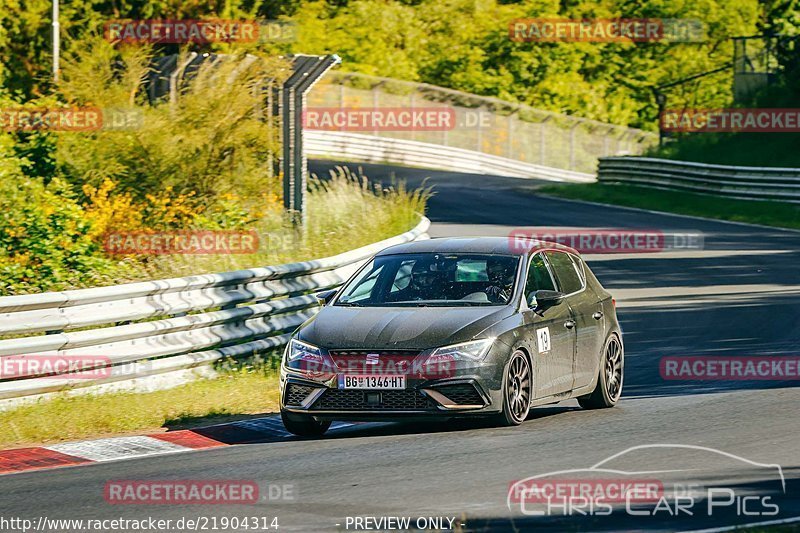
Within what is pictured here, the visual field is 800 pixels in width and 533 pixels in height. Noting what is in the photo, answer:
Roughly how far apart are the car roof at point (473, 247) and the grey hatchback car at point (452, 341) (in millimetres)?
12

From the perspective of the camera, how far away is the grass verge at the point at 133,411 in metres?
11.0

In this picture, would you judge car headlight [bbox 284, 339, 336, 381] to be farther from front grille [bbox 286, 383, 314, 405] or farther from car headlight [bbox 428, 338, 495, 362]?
car headlight [bbox 428, 338, 495, 362]

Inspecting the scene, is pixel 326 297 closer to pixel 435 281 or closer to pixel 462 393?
pixel 435 281

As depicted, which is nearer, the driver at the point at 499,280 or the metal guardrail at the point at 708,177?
the driver at the point at 499,280

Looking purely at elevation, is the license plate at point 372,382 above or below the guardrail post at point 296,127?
below

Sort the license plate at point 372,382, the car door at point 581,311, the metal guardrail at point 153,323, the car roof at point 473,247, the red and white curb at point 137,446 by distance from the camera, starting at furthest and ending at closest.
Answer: the car door at point 581,311 → the car roof at point 473,247 → the metal guardrail at point 153,323 → the license plate at point 372,382 → the red and white curb at point 137,446

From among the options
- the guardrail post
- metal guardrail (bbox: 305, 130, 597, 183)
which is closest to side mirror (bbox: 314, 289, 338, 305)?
the guardrail post

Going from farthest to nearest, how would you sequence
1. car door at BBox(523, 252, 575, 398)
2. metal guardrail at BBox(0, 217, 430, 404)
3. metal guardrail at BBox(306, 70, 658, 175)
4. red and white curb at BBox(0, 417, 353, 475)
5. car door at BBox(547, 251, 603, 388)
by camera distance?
metal guardrail at BBox(306, 70, 658, 175)
car door at BBox(547, 251, 603, 388)
metal guardrail at BBox(0, 217, 430, 404)
car door at BBox(523, 252, 575, 398)
red and white curb at BBox(0, 417, 353, 475)

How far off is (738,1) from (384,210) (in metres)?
57.5

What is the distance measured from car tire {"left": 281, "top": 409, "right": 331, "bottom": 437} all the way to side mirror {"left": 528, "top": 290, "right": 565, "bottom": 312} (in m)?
1.98

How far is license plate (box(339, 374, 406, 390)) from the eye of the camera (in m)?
10.4

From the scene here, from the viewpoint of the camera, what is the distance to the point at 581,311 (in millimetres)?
12273

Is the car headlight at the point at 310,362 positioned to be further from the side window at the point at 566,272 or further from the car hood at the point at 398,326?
the side window at the point at 566,272

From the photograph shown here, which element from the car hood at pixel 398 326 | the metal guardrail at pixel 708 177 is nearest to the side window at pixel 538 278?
the car hood at pixel 398 326
